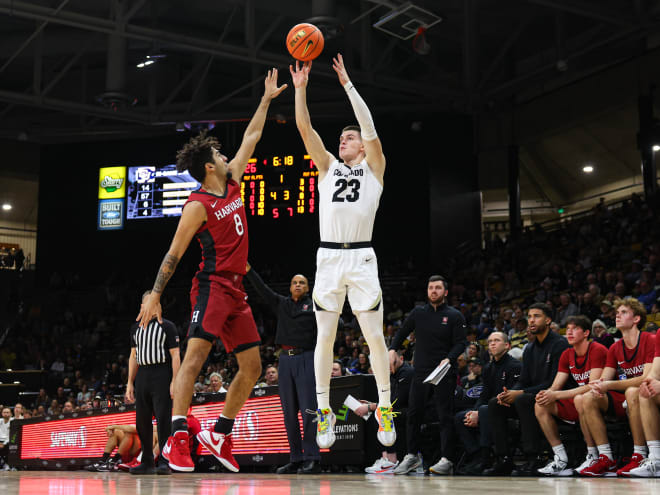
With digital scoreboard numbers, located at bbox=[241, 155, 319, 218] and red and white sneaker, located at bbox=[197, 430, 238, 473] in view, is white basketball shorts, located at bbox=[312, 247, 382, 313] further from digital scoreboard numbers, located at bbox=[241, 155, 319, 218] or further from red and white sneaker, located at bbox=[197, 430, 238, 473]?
digital scoreboard numbers, located at bbox=[241, 155, 319, 218]

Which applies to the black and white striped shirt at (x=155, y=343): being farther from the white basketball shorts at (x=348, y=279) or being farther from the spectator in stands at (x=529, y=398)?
the spectator in stands at (x=529, y=398)

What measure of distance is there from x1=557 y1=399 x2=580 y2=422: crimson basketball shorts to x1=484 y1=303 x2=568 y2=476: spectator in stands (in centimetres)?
24

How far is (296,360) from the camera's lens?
788 cm

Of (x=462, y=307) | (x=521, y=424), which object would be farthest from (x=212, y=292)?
(x=462, y=307)

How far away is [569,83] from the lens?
21.6 metres

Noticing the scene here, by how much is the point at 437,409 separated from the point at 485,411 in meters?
0.46

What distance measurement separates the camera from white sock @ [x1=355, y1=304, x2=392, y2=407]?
5.64 meters

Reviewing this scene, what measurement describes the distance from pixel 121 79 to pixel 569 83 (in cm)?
1213

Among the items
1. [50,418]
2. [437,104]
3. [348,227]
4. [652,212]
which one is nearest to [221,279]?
[348,227]

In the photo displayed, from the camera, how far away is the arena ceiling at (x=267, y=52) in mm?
15836

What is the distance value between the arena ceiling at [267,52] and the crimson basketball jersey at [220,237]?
29.6 feet

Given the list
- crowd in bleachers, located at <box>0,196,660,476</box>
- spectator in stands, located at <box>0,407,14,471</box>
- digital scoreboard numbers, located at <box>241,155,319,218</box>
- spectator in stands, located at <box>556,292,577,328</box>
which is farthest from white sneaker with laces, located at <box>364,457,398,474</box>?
digital scoreboard numbers, located at <box>241,155,319,218</box>

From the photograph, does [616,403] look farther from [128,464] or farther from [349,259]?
[128,464]

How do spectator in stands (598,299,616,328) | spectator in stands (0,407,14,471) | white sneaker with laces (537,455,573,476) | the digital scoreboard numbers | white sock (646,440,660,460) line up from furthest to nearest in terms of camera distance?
the digital scoreboard numbers → spectator in stands (0,407,14,471) → spectator in stands (598,299,616,328) → white sneaker with laces (537,455,573,476) → white sock (646,440,660,460)
